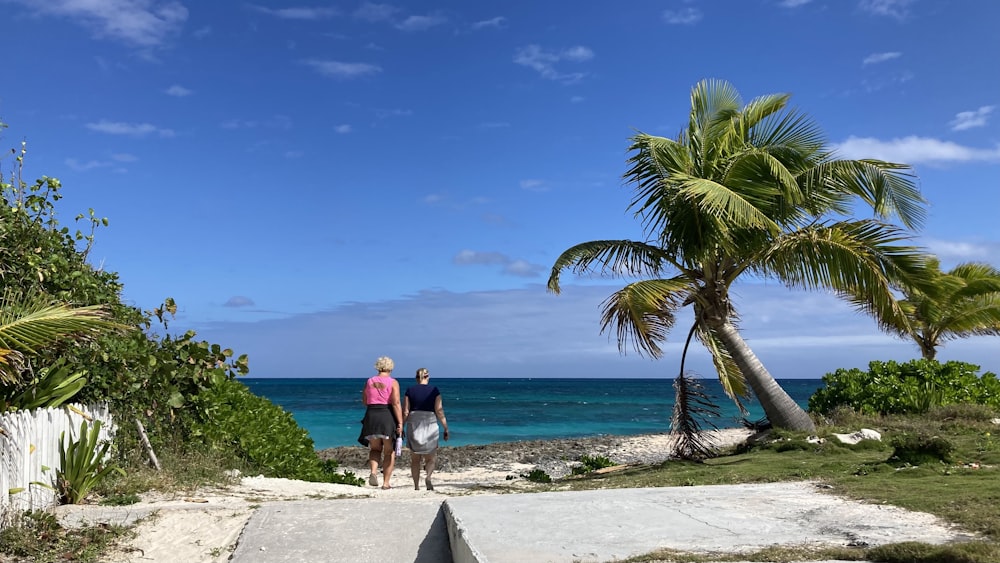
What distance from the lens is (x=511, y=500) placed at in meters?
7.04

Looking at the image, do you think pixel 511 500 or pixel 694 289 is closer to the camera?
pixel 511 500

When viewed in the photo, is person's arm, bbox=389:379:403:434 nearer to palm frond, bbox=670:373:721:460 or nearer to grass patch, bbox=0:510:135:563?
grass patch, bbox=0:510:135:563

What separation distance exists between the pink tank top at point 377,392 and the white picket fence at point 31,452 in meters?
3.47

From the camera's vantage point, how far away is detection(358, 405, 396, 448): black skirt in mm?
10688

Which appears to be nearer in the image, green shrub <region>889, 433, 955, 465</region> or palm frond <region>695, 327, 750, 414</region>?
green shrub <region>889, 433, 955, 465</region>

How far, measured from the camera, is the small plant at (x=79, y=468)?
8062 mm

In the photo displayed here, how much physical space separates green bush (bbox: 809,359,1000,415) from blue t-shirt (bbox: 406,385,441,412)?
9958 mm

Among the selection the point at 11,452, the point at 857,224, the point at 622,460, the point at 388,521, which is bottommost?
the point at 622,460

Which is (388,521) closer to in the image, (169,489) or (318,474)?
(169,489)

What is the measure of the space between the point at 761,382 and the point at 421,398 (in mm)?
6148

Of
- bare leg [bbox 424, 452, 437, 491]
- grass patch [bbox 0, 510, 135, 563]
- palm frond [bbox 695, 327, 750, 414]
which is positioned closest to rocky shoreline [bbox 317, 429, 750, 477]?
palm frond [bbox 695, 327, 750, 414]

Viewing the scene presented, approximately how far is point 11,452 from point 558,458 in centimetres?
1521

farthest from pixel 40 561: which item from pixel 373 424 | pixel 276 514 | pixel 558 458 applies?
pixel 558 458

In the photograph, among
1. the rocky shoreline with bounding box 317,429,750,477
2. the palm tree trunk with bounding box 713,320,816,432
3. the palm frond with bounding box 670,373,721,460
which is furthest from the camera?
the rocky shoreline with bounding box 317,429,750,477
